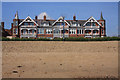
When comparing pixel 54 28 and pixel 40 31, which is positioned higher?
pixel 54 28

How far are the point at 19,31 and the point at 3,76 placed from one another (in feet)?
136

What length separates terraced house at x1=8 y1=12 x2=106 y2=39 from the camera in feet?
163

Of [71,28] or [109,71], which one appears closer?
[109,71]

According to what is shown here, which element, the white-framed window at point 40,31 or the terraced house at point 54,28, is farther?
the white-framed window at point 40,31

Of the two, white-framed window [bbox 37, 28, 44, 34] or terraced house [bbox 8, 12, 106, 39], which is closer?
terraced house [bbox 8, 12, 106, 39]

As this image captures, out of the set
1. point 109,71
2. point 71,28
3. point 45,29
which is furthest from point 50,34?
point 109,71

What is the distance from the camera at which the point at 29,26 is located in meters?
49.4

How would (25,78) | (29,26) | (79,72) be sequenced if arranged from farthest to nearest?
(29,26), (79,72), (25,78)

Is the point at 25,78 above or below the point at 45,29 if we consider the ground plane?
below

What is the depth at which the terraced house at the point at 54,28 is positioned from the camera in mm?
49594

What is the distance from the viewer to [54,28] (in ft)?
165

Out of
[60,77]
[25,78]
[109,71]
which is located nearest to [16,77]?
[25,78]

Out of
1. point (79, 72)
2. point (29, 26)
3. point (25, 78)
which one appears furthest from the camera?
point (29, 26)

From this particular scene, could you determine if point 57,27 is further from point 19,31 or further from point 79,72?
point 79,72
